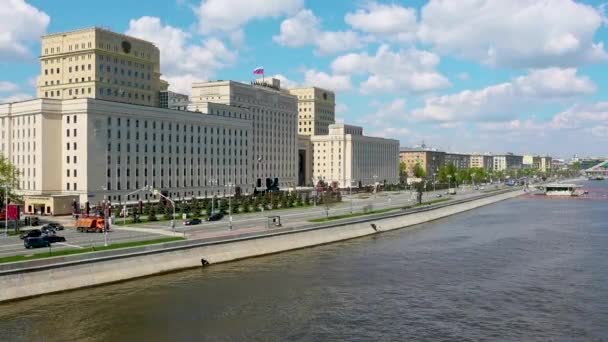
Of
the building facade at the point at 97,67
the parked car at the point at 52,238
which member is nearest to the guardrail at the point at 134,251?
the parked car at the point at 52,238

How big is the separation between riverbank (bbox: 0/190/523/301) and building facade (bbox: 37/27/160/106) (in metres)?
79.1

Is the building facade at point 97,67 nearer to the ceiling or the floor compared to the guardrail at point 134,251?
nearer to the ceiling

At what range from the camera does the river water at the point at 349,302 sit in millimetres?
41219

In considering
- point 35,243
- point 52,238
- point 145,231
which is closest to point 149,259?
point 35,243

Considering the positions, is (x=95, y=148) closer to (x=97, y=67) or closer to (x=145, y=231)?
(x=145, y=231)

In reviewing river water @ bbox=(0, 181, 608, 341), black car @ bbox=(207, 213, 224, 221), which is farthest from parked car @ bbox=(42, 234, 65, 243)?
black car @ bbox=(207, 213, 224, 221)

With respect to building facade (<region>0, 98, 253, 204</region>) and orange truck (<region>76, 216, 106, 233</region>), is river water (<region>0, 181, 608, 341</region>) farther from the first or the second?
building facade (<region>0, 98, 253, 204</region>)

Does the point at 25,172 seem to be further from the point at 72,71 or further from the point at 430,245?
the point at 430,245

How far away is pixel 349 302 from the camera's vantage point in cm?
4988

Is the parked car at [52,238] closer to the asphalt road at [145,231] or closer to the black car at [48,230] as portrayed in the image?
the asphalt road at [145,231]

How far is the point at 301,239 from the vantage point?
3206 inches

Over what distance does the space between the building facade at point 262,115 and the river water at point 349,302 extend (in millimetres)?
96595

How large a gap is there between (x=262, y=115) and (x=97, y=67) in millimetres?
59208

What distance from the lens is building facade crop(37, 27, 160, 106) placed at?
140 meters
